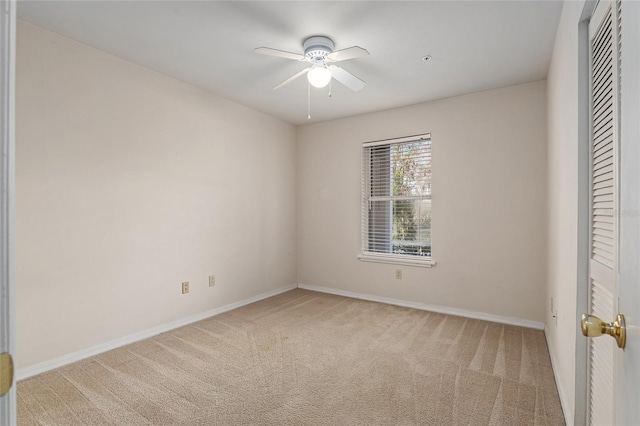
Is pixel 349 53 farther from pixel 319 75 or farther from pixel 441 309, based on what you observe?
pixel 441 309

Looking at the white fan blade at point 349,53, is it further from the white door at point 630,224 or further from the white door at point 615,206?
the white door at point 630,224

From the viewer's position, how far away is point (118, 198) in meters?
2.88

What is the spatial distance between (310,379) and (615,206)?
6.82ft

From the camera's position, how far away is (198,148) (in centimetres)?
357

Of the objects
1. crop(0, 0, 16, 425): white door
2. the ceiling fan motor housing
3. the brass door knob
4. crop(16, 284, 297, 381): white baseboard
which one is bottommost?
crop(16, 284, 297, 381): white baseboard

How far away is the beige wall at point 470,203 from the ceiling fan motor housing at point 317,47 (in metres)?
1.86

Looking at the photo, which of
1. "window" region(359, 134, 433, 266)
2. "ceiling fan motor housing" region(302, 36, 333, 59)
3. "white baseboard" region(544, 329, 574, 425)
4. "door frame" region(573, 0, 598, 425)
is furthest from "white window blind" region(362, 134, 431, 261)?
"door frame" region(573, 0, 598, 425)

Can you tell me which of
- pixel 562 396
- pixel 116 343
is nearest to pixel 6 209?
pixel 562 396

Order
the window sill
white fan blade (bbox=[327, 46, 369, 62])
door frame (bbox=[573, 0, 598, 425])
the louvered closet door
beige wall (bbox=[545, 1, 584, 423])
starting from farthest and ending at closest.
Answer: the window sill
white fan blade (bbox=[327, 46, 369, 62])
beige wall (bbox=[545, 1, 584, 423])
door frame (bbox=[573, 0, 598, 425])
the louvered closet door

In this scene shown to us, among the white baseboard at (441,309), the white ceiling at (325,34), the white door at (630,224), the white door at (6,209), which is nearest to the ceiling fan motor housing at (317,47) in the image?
the white ceiling at (325,34)

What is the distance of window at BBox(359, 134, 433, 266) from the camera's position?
404 centimetres

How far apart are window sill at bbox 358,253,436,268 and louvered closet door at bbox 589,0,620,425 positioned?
2.46 m

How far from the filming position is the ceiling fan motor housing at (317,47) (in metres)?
2.48

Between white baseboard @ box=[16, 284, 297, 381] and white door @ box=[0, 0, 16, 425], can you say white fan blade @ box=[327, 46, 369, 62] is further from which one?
white baseboard @ box=[16, 284, 297, 381]
